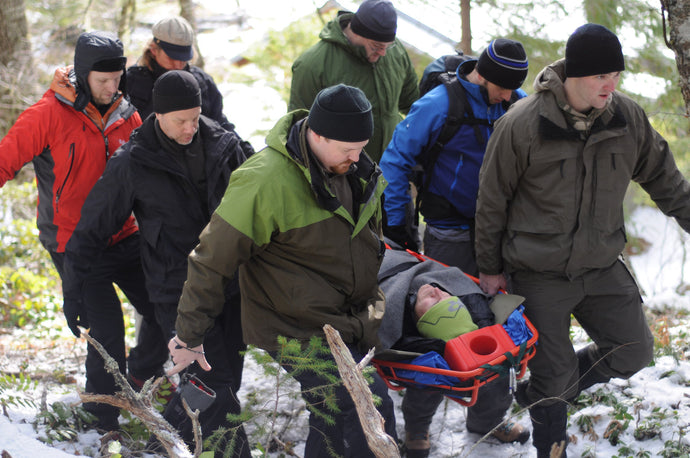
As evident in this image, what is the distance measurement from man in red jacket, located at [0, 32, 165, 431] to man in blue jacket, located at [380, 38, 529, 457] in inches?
69.2

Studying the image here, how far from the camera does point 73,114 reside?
13.4 ft

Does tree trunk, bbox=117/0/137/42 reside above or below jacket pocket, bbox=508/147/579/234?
below

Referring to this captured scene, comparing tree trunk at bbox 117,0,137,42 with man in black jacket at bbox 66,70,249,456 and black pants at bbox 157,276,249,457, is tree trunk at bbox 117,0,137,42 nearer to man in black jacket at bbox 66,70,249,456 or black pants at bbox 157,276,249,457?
man in black jacket at bbox 66,70,249,456

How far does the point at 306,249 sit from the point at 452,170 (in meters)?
1.49

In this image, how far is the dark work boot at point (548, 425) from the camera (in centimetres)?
383

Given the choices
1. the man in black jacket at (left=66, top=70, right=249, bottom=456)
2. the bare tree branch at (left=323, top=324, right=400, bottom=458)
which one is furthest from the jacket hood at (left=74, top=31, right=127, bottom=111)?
the bare tree branch at (left=323, top=324, right=400, bottom=458)

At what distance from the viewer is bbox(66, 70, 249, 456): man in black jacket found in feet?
11.8

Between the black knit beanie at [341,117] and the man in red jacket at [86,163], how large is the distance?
1.75 m

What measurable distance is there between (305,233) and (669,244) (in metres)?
15.9

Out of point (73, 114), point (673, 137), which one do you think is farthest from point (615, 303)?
point (673, 137)

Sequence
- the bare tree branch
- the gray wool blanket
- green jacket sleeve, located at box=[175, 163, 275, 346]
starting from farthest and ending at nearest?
the gray wool blanket
green jacket sleeve, located at box=[175, 163, 275, 346]
the bare tree branch

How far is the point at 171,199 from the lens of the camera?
12.1 feet

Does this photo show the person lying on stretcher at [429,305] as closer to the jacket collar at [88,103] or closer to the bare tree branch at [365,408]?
the bare tree branch at [365,408]

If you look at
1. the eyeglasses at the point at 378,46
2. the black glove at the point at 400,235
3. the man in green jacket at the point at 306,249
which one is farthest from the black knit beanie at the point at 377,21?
the man in green jacket at the point at 306,249
